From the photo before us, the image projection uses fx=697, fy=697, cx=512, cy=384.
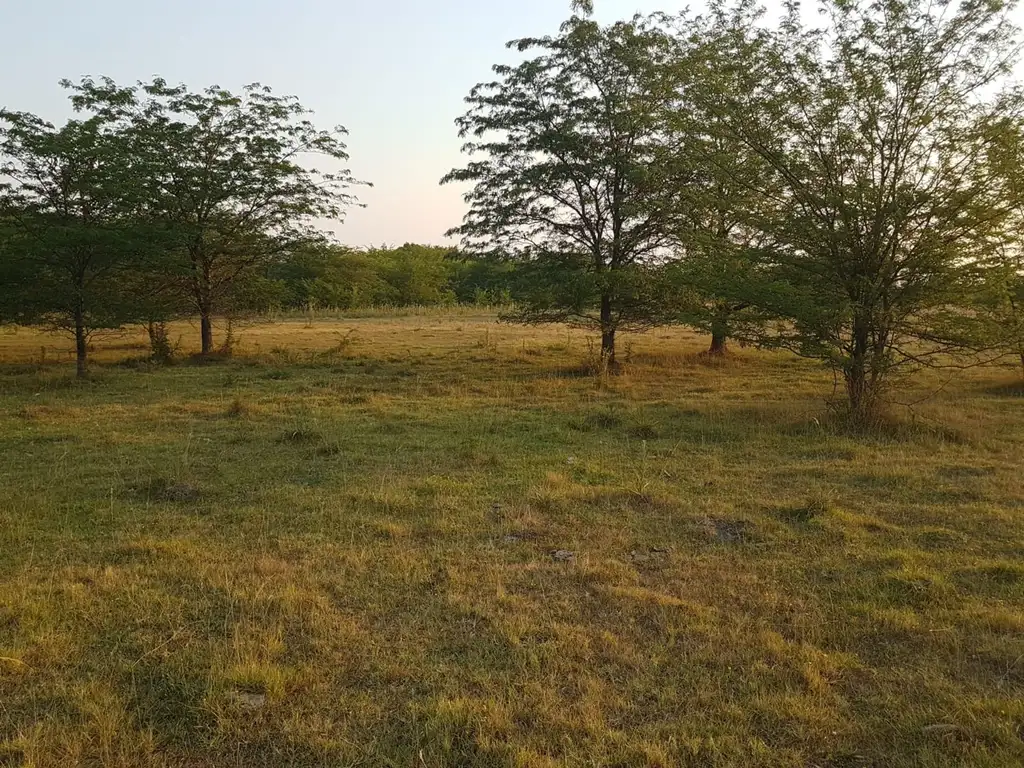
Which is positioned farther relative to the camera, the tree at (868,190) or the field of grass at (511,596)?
the tree at (868,190)

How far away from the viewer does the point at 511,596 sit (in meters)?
4.44

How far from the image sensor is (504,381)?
623 inches

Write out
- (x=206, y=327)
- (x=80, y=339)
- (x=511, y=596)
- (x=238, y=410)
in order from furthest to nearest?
(x=206, y=327), (x=80, y=339), (x=238, y=410), (x=511, y=596)

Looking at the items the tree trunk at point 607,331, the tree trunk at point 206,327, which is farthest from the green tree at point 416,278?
the tree trunk at point 607,331

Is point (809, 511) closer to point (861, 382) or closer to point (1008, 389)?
point (861, 382)

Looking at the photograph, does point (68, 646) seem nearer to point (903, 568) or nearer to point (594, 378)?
point (903, 568)

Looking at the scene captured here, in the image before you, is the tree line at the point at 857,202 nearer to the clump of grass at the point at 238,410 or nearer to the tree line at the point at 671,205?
the tree line at the point at 671,205

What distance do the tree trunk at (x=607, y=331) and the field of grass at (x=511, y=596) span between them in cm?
755

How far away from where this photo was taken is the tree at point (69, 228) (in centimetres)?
1495

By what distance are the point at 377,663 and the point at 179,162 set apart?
1978 cm

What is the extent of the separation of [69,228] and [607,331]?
12242mm

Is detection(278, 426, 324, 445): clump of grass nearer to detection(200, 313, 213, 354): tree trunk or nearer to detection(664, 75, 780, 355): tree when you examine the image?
detection(664, 75, 780, 355): tree

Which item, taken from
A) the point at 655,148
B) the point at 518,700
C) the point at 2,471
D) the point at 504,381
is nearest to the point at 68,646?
the point at 518,700

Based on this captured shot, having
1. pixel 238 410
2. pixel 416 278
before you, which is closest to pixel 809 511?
pixel 238 410
